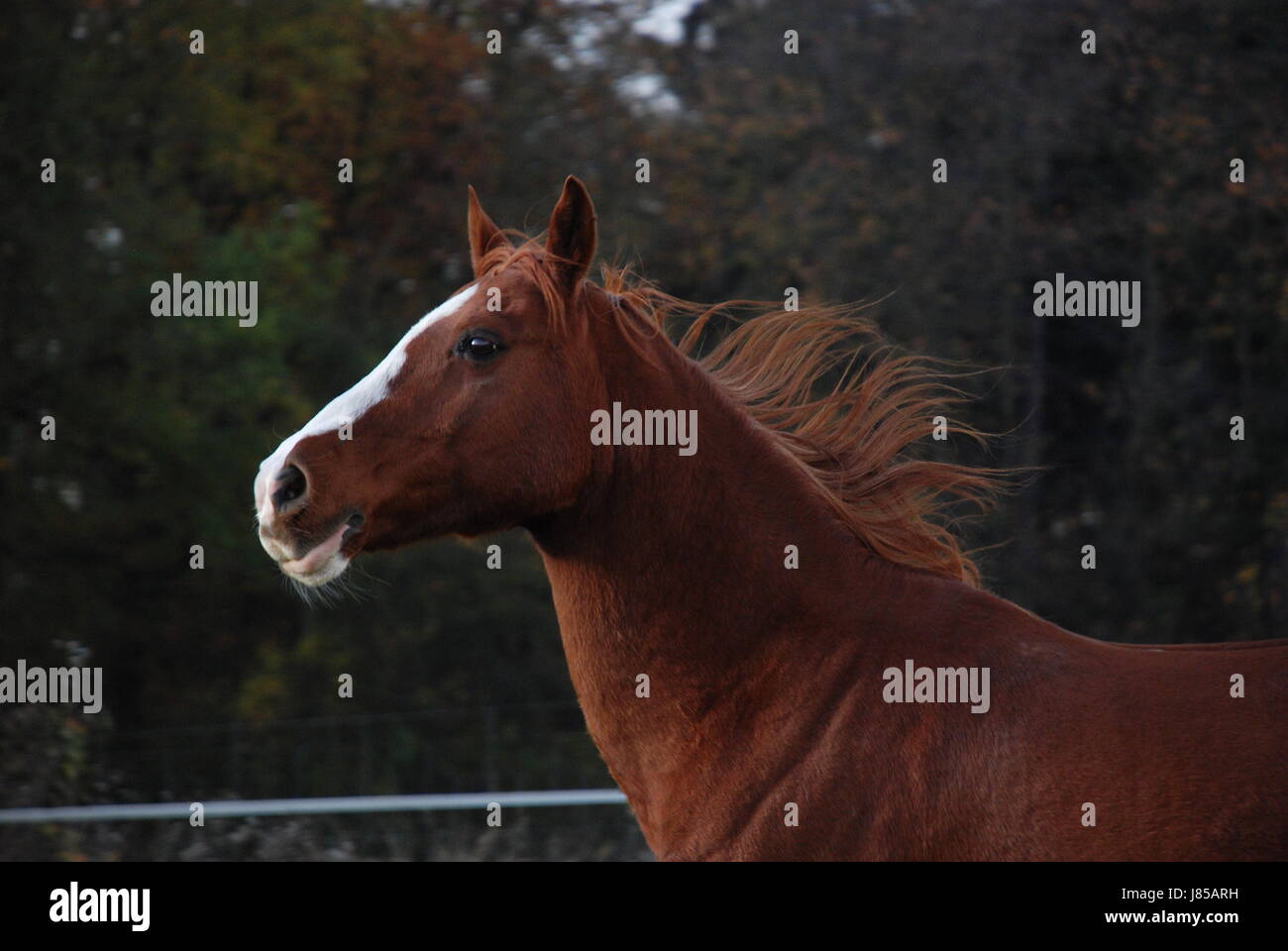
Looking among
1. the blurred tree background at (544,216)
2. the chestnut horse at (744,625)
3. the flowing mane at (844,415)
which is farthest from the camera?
the blurred tree background at (544,216)

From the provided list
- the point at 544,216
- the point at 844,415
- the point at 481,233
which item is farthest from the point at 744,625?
the point at 544,216

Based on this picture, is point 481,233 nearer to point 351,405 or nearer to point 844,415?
point 351,405

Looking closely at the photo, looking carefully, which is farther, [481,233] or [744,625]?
[481,233]

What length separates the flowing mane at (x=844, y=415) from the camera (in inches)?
120

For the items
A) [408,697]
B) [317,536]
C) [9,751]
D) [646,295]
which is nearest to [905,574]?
[646,295]

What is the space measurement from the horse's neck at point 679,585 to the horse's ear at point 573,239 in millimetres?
261

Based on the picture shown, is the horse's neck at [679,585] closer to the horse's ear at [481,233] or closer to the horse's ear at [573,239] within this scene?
the horse's ear at [573,239]

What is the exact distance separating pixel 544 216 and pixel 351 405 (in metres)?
7.53

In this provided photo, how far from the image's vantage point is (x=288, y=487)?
8.79 feet

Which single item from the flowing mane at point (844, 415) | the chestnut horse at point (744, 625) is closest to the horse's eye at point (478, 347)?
the chestnut horse at point (744, 625)

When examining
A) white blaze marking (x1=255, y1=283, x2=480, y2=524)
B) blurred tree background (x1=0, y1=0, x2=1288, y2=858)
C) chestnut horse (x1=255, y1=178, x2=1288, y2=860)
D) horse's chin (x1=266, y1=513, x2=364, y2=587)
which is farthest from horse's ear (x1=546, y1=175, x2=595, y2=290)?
blurred tree background (x1=0, y1=0, x2=1288, y2=858)

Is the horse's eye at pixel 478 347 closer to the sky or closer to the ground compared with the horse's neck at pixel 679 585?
closer to the sky

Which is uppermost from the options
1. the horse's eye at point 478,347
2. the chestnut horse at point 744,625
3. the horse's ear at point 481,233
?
the horse's ear at point 481,233

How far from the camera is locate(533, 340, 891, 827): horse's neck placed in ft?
9.34
